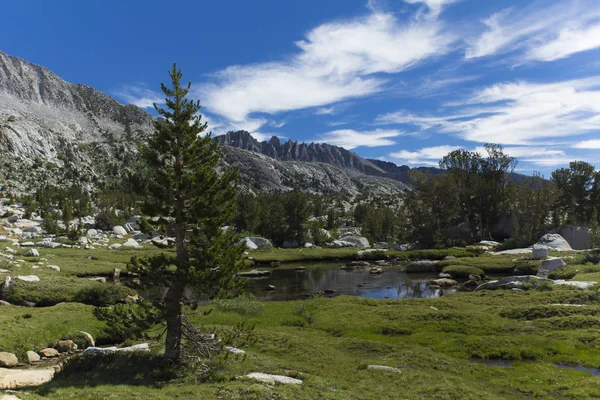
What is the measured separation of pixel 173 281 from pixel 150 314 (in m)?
2.09

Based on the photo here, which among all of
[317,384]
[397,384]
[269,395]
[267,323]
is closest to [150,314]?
[269,395]

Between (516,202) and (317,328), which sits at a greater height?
(516,202)

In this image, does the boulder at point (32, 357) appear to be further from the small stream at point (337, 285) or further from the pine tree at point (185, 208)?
the small stream at point (337, 285)

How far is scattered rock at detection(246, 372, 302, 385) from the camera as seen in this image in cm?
1672

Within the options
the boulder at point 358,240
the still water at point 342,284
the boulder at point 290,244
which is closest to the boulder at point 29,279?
the still water at point 342,284

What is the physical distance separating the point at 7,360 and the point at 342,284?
43.2 metres

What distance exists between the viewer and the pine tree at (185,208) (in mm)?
18844

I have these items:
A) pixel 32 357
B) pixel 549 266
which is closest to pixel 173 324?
pixel 32 357

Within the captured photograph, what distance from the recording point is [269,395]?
14805mm

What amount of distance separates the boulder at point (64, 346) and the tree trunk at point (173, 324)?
37.2 ft

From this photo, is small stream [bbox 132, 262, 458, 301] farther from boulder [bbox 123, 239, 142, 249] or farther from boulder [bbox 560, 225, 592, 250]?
boulder [bbox 560, 225, 592, 250]

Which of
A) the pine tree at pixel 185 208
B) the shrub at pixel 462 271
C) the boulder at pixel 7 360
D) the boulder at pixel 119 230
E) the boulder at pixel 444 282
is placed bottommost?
the boulder at pixel 444 282

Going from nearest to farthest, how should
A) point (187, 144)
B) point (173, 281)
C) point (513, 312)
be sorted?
point (173, 281) < point (187, 144) < point (513, 312)

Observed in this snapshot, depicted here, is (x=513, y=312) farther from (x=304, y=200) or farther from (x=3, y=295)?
(x=304, y=200)
